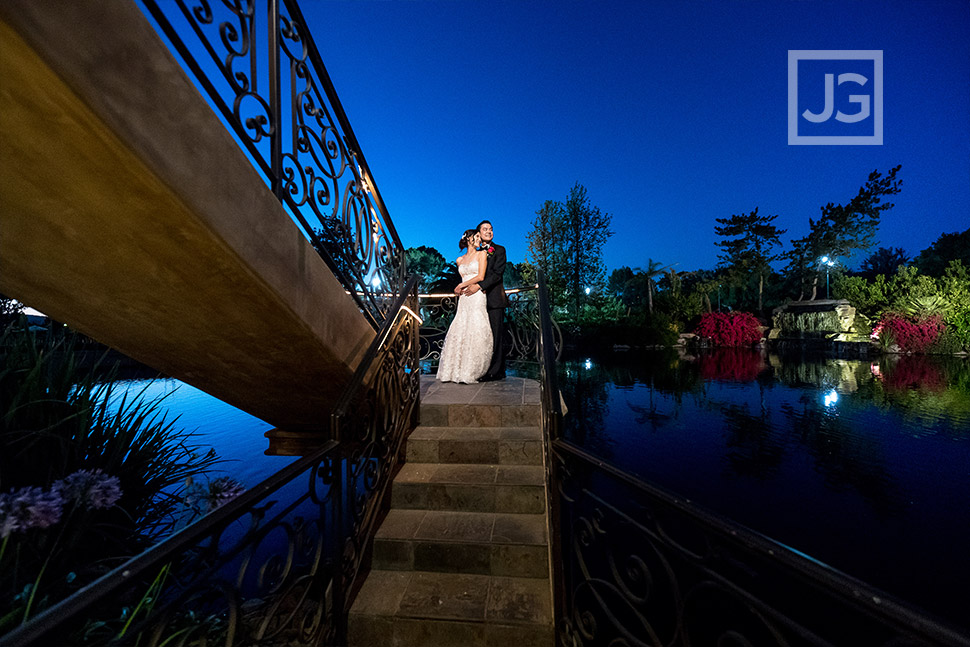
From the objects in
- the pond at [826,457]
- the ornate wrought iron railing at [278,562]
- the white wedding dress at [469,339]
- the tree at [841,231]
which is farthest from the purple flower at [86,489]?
the tree at [841,231]

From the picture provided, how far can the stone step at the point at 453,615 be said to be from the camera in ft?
6.97

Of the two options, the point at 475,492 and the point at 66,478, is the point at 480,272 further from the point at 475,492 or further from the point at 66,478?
the point at 66,478

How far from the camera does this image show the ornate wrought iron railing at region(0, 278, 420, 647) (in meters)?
1.01

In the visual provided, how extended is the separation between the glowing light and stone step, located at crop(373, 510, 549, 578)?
30.8ft

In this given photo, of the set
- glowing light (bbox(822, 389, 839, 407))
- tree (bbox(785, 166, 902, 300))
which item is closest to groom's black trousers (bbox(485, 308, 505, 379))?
glowing light (bbox(822, 389, 839, 407))

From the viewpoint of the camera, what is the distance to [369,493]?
2.69 meters

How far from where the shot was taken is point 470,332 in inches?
192

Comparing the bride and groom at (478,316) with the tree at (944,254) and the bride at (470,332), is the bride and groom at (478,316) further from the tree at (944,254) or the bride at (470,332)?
the tree at (944,254)

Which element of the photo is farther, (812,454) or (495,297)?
(812,454)

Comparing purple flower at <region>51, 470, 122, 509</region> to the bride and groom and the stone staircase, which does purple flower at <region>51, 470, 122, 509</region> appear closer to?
the stone staircase

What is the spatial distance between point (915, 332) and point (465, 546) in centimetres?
2406

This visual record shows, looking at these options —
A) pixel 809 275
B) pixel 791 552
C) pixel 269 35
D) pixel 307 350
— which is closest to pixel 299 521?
pixel 307 350

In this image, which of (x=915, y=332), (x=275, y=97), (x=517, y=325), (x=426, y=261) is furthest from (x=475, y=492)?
(x=426, y=261)

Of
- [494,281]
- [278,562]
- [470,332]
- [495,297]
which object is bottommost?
[278,562]
